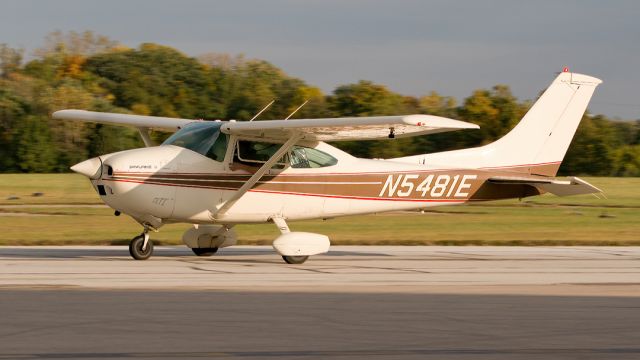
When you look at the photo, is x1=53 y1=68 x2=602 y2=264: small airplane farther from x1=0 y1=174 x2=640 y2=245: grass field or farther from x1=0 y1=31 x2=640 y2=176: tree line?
x1=0 y1=31 x2=640 y2=176: tree line

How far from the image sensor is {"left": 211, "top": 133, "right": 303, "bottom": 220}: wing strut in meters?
15.9

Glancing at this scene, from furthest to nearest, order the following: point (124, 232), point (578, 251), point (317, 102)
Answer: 1. point (317, 102)
2. point (124, 232)
3. point (578, 251)

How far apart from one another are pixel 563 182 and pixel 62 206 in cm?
2101

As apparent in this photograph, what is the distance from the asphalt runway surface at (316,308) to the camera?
25.1ft

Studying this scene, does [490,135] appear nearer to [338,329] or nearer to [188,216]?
[188,216]

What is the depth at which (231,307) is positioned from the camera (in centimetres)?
993

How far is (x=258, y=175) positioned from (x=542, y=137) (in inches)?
214

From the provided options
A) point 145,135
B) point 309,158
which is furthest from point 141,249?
point 145,135

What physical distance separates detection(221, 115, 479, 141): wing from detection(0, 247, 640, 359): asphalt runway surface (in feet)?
6.63

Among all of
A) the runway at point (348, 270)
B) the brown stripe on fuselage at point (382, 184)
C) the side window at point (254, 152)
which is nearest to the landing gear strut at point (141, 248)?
the runway at point (348, 270)

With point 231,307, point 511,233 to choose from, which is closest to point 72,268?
point 231,307

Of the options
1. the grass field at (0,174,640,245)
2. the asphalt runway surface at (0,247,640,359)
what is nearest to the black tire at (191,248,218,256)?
the asphalt runway surface at (0,247,640,359)

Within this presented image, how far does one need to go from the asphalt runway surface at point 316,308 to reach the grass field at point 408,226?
486cm

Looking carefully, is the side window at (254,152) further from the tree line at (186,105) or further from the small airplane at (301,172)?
the tree line at (186,105)
